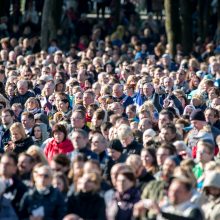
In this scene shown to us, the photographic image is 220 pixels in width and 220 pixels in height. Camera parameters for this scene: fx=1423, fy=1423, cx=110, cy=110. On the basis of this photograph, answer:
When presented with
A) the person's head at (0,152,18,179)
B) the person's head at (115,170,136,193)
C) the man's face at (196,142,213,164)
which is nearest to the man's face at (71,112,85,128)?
the man's face at (196,142,213,164)

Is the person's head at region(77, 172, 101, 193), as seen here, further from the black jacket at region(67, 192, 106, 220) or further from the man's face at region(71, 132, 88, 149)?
the man's face at region(71, 132, 88, 149)

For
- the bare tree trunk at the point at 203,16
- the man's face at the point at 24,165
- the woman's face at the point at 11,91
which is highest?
the man's face at the point at 24,165

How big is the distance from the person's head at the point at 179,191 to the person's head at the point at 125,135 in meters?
4.36

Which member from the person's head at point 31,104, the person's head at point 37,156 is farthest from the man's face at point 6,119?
the person's head at point 37,156

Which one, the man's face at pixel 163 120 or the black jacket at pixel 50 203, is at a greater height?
the black jacket at pixel 50 203

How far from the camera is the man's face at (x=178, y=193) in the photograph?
15727 millimetres

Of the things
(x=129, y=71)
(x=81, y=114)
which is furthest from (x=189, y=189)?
(x=129, y=71)

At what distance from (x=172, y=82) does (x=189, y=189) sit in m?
12.9

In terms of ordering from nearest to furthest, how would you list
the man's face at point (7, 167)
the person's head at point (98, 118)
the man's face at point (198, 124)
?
the man's face at point (7, 167) → the man's face at point (198, 124) → the person's head at point (98, 118)

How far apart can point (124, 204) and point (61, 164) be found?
1.48m

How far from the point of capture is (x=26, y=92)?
→ 27.5 m

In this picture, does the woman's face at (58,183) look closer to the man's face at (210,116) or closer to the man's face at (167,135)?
the man's face at (167,135)

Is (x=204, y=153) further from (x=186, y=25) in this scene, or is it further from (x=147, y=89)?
(x=186, y=25)

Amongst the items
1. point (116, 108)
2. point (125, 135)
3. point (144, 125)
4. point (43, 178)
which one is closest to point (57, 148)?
point (125, 135)
